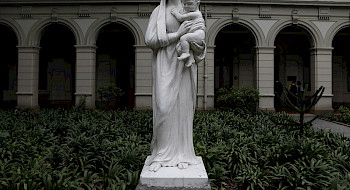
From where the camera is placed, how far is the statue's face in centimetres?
314

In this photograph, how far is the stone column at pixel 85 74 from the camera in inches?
597

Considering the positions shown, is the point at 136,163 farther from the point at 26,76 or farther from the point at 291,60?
the point at 291,60

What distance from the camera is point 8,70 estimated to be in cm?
2031

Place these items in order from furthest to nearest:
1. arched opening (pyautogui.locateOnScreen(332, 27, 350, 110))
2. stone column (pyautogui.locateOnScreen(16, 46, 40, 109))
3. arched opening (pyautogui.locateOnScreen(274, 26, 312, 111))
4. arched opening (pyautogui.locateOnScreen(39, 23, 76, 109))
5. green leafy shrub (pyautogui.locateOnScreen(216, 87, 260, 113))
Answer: arched opening (pyautogui.locateOnScreen(332, 27, 350, 110)), arched opening (pyautogui.locateOnScreen(274, 26, 312, 111)), arched opening (pyautogui.locateOnScreen(39, 23, 76, 109)), stone column (pyautogui.locateOnScreen(16, 46, 40, 109)), green leafy shrub (pyautogui.locateOnScreen(216, 87, 260, 113))

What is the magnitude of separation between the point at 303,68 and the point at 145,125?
16606mm

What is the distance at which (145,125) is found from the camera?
851 cm

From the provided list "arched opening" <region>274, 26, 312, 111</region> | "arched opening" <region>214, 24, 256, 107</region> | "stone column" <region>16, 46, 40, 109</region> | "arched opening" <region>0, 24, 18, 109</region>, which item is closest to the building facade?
"stone column" <region>16, 46, 40, 109</region>

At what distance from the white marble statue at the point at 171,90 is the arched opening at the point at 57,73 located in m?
18.4

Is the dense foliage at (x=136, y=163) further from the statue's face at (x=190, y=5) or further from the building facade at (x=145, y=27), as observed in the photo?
the building facade at (x=145, y=27)

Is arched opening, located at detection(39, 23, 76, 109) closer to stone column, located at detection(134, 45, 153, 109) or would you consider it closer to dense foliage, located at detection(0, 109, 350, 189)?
stone column, located at detection(134, 45, 153, 109)

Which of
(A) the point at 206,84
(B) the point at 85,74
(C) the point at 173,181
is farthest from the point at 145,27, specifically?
(C) the point at 173,181

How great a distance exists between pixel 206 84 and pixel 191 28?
12200 mm

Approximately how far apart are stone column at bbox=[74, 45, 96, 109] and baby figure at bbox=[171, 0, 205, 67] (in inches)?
511

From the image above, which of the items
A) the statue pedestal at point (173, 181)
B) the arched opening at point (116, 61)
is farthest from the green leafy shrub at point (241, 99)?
the statue pedestal at point (173, 181)
